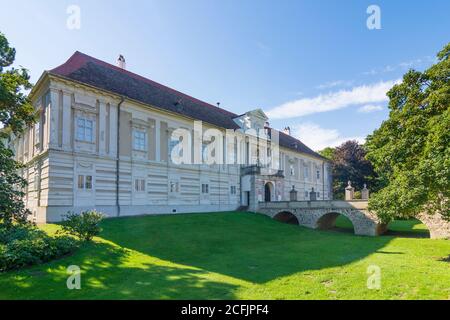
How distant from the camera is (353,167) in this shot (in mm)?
51969

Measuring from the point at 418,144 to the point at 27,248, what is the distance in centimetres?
1637

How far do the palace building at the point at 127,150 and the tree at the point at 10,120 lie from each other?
4.16 metres

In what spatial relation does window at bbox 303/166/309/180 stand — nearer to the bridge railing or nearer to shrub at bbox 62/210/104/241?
the bridge railing

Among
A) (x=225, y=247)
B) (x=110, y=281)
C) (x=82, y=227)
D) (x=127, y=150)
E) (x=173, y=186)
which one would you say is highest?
(x=127, y=150)

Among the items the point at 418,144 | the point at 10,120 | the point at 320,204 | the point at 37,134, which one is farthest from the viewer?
the point at 320,204

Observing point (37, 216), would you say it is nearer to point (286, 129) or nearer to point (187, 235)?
point (187, 235)

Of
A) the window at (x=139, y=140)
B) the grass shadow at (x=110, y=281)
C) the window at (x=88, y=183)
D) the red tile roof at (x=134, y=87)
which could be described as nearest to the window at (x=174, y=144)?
the red tile roof at (x=134, y=87)

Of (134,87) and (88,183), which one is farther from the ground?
(134,87)

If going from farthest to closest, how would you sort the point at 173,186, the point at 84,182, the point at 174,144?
the point at 174,144
the point at 173,186
the point at 84,182

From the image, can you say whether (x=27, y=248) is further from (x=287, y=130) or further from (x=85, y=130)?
(x=287, y=130)

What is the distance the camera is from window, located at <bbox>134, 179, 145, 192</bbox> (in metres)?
23.8

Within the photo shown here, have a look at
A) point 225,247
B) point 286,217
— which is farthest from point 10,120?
point 286,217

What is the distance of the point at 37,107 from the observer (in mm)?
22766

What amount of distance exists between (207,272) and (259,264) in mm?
2400
